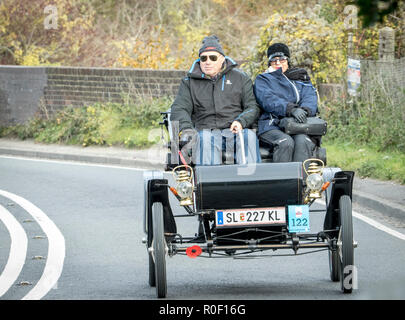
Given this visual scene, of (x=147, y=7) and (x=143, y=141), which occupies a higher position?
(x=147, y=7)

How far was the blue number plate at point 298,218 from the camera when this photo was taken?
23.1 ft

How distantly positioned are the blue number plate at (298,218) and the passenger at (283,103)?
44.4 inches

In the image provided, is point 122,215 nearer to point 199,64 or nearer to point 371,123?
point 199,64

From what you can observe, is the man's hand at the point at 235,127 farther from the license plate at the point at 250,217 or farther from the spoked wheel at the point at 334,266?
the spoked wheel at the point at 334,266

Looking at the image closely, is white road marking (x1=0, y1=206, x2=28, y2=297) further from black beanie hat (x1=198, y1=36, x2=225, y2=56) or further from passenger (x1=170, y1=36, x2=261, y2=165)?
black beanie hat (x1=198, y1=36, x2=225, y2=56)

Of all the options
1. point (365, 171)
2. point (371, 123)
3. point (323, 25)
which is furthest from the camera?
point (323, 25)

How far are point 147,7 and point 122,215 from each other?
28.8 meters

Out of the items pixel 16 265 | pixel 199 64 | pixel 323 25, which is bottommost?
pixel 16 265

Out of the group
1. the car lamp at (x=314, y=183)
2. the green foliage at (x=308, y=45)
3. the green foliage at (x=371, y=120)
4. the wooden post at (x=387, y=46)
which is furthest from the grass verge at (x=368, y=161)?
the car lamp at (x=314, y=183)

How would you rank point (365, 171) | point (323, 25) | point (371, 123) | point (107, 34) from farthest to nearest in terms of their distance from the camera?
point (107, 34) < point (323, 25) < point (371, 123) < point (365, 171)

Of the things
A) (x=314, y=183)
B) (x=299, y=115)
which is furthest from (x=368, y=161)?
(x=314, y=183)

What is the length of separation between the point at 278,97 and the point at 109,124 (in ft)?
43.9

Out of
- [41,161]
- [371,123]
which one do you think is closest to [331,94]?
[371,123]

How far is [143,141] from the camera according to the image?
20.6 metres
